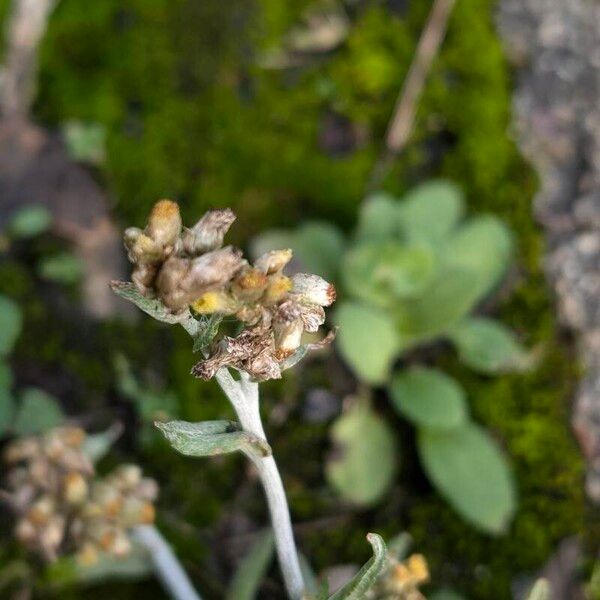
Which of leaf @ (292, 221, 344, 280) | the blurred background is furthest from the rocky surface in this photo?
leaf @ (292, 221, 344, 280)

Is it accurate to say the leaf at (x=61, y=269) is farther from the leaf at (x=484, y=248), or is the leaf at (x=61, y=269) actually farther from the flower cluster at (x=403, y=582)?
the flower cluster at (x=403, y=582)

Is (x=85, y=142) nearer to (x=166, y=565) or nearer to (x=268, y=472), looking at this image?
(x=166, y=565)

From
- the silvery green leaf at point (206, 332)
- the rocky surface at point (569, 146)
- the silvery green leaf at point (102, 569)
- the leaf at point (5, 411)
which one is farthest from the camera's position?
the rocky surface at point (569, 146)

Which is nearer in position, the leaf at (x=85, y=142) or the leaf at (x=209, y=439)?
the leaf at (x=209, y=439)

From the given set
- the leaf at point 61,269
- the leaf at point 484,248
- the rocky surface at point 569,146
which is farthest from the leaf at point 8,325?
the rocky surface at point 569,146

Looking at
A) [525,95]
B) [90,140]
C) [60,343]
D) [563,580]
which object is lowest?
[563,580]

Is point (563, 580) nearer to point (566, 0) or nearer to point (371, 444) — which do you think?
point (371, 444)

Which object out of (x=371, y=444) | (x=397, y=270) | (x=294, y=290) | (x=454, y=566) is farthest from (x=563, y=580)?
(x=294, y=290)
